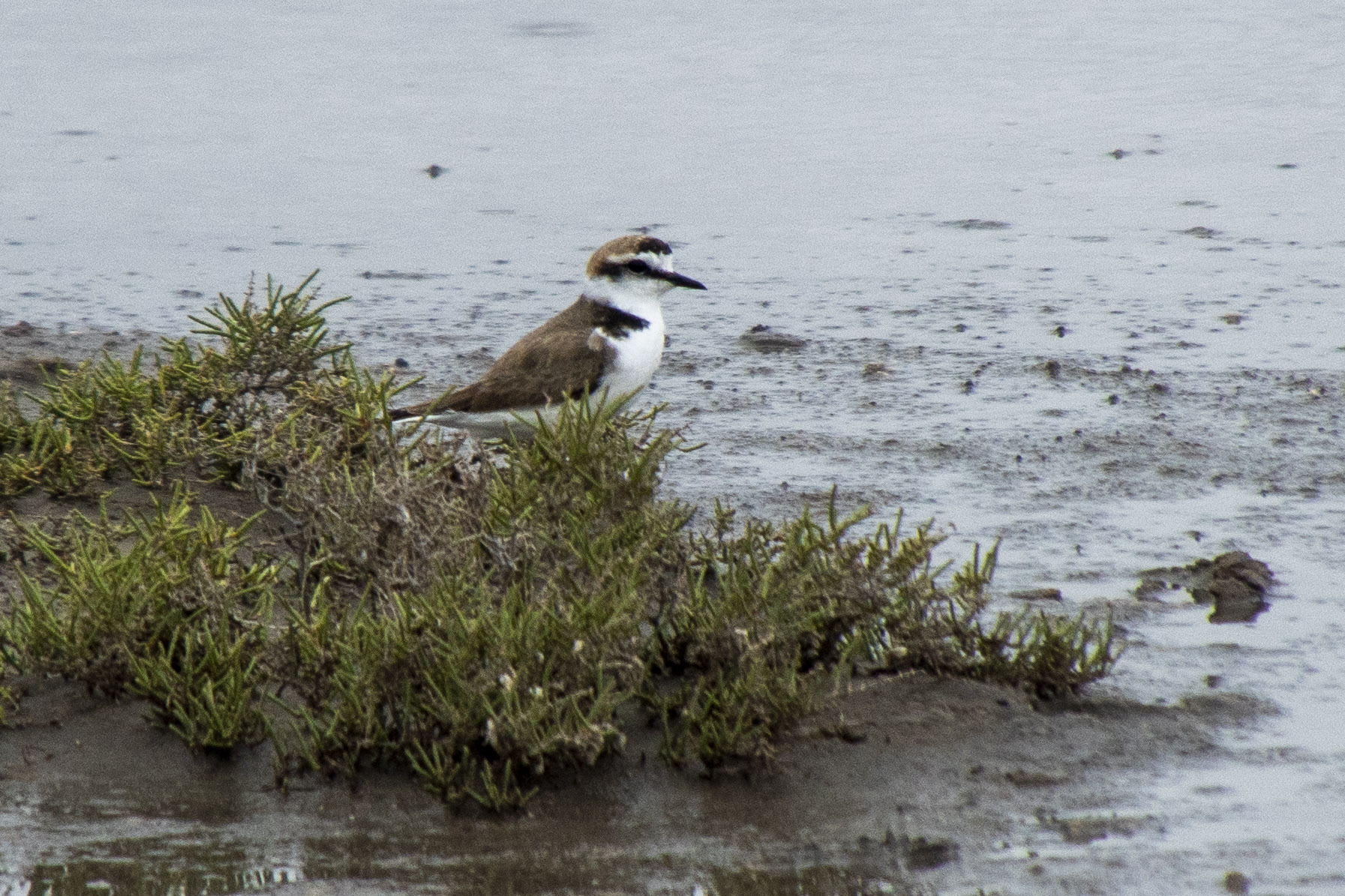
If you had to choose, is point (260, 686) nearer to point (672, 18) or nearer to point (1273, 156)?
point (1273, 156)

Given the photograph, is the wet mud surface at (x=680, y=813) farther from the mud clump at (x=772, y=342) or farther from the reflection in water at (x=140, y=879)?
the mud clump at (x=772, y=342)

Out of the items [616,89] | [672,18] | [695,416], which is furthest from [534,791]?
[672,18]

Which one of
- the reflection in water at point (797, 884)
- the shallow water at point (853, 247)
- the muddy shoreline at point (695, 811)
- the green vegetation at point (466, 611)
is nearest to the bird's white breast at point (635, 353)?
the shallow water at point (853, 247)

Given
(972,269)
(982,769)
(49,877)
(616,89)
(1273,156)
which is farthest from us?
(616,89)

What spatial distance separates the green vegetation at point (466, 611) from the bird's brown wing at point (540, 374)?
0.86 meters

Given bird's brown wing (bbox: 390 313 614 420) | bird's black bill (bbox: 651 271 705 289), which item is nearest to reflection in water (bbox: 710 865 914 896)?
bird's brown wing (bbox: 390 313 614 420)

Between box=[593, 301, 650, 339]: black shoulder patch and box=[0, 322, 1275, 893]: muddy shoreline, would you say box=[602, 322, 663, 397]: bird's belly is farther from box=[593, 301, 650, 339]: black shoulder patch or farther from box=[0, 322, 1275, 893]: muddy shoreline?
box=[0, 322, 1275, 893]: muddy shoreline

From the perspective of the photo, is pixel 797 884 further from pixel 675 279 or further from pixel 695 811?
pixel 675 279

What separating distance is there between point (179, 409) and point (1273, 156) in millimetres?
8569

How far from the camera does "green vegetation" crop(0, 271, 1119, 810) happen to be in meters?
4.78

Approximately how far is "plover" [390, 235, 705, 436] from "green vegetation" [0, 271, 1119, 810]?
866 mm

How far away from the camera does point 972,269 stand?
1077 cm

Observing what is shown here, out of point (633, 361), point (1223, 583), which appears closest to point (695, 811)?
point (1223, 583)

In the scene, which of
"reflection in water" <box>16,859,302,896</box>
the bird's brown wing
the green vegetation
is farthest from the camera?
the bird's brown wing
